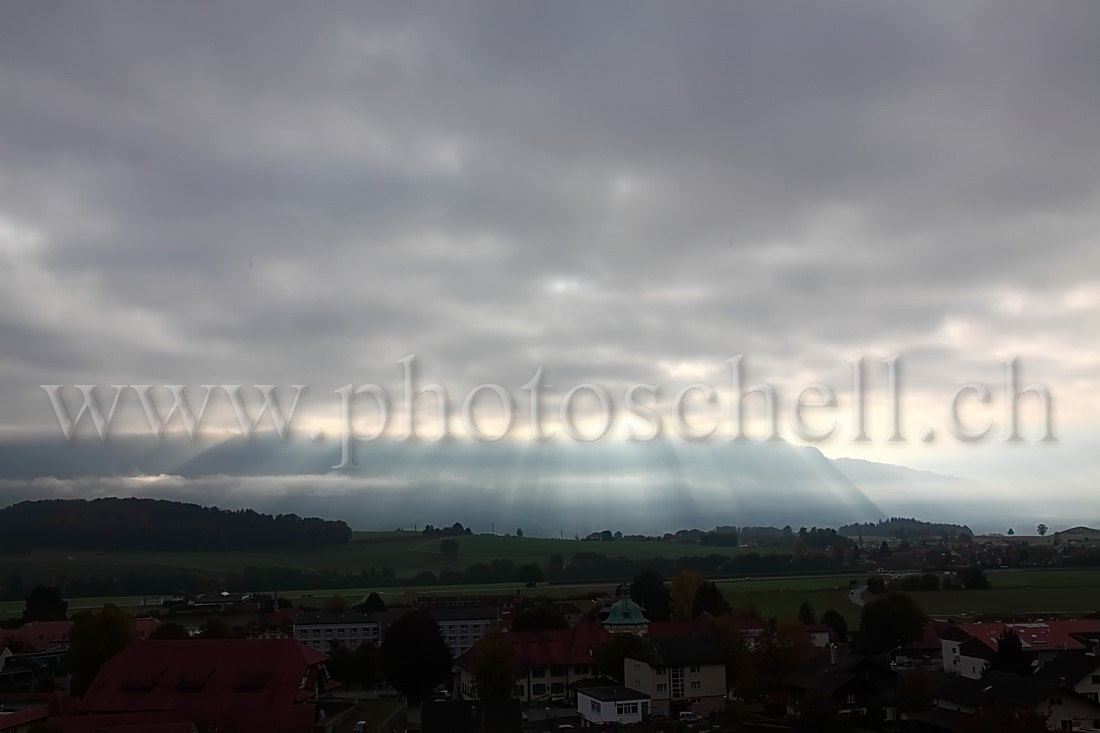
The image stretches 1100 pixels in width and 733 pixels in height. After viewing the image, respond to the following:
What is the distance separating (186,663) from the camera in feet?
120

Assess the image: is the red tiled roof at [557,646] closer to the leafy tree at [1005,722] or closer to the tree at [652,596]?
the tree at [652,596]

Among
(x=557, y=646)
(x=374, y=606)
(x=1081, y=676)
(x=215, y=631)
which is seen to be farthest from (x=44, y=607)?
(x=1081, y=676)

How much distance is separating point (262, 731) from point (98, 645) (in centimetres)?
2048

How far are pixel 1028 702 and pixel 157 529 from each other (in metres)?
141

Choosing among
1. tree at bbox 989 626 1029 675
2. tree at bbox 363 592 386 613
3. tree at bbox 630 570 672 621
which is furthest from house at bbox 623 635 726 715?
tree at bbox 363 592 386 613

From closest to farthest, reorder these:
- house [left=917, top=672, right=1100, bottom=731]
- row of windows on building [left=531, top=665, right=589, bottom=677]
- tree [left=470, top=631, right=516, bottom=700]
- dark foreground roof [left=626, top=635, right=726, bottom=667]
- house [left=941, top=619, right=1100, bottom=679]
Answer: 1. house [left=917, top=672, right=1100, bottom=731]
2. dark foreground roof [left=626, top=635, right=726, bottom=667]
3. tree [left=470, top=631, right=516, bottom=700]
4. house [left=941, top=619, right=1100, bottom=679]
5. row of windows on building [left=531, top=665, right=589, bottom=677]

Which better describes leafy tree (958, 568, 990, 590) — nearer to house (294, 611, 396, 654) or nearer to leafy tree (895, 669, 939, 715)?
house (294, 611, 396, 654)

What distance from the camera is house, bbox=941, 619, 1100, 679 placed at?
137ft

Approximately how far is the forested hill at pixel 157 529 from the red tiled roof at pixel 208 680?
11267 cm

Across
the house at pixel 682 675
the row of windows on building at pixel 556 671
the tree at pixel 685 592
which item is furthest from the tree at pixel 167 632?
the tree at pixel 685 592

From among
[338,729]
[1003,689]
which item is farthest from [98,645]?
[1003,689]

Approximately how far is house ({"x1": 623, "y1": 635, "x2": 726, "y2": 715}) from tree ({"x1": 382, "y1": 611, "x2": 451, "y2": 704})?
1031cm

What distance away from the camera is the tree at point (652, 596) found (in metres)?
71.3

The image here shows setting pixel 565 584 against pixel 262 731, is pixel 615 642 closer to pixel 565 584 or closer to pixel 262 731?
pixel 262 731
